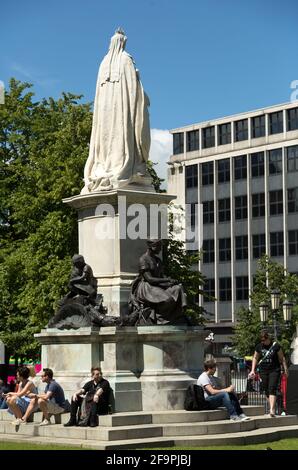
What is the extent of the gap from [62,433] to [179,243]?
71.6 feet

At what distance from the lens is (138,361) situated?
19.3 metres

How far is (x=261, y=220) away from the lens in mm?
89750

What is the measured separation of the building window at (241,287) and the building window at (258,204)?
564cm

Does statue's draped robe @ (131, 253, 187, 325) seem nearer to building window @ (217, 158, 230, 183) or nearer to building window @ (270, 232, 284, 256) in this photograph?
building window @ (270, 232, 284, 256)

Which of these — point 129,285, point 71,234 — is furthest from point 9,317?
point 129,285

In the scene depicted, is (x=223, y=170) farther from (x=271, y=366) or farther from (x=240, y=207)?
(x=271, y=366)

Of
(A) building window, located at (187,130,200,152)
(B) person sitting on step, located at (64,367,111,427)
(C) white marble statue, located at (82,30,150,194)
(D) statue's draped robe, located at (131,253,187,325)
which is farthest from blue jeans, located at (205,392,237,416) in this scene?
(A) building window, located at (187,130,200,152)

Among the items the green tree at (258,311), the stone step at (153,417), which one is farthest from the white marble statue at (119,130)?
the green tree at (258,311)

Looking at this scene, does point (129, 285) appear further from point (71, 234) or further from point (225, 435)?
point (71, 234)

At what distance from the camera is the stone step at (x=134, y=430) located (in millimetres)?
16766

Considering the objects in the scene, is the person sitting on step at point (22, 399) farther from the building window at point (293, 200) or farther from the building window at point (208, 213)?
the building window at point (208, 213)

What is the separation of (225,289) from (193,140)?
14.9 m

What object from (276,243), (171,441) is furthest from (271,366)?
(276,243)

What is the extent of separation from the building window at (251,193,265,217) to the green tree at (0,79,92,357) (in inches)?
1833
